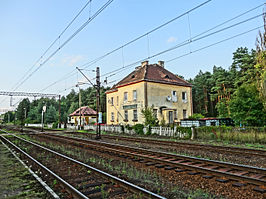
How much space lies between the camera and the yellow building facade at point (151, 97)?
30250mm

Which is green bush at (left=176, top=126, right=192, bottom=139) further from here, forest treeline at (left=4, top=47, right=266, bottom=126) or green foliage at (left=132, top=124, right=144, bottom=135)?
Result: green foliage at (left=132, top=124, right=144, bottom=135)

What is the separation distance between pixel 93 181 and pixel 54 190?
1149 mm

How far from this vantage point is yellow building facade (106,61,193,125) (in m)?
30.2

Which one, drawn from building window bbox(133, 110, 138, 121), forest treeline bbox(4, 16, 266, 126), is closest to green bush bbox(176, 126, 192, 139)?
forest treeline bbox(4, 16, 266, 126)

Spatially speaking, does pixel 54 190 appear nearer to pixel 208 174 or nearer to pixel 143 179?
pixel 143 179

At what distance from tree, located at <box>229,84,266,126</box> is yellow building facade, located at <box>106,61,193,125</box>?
1314 cm

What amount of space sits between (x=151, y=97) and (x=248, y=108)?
48.9ft

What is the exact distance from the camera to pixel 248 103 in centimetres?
1719

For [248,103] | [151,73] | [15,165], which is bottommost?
[15,165]

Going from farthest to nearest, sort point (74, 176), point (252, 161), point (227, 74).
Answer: point (227, 74) → point (252, 161) → point (74, 176)

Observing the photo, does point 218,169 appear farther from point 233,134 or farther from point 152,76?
point 152,76

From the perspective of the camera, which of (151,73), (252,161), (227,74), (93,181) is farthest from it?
(227,74)

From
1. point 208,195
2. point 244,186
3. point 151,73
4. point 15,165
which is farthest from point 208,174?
point 151,73

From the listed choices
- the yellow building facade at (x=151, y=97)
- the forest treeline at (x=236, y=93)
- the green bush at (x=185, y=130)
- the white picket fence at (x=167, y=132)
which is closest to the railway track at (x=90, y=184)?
the green bush at (x=185, y=130)
